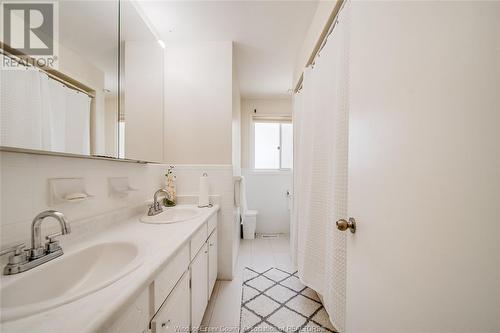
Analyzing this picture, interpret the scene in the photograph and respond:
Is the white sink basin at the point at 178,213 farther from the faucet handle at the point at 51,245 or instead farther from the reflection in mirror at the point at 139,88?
the faucet handle at the point at 51,245

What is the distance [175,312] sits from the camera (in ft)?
2.93

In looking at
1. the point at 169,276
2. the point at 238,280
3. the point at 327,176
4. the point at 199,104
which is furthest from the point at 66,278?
the point at 199,104

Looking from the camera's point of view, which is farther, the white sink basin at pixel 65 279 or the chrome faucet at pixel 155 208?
the chrome faucet at pixel 155 208

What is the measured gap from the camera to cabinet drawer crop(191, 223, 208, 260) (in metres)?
1.16

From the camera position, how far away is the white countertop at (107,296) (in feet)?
1.40

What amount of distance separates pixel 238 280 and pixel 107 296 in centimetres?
175

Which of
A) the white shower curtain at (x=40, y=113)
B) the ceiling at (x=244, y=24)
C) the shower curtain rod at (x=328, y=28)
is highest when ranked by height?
the ceiling at (x=244, y=24)

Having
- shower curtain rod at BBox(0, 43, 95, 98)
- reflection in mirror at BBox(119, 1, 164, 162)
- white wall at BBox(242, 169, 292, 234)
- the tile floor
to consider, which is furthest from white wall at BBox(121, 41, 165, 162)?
white wall at BBox(242, 169, 292, 234)

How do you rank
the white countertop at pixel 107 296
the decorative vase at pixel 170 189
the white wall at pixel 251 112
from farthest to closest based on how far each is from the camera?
the white wall at pixel 251 112 < the decorative vase at pixel 170 189 < the white countertop at pixel 107 296

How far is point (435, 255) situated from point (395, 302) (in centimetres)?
20

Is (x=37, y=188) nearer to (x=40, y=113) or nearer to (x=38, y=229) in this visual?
(x=38, y=229)

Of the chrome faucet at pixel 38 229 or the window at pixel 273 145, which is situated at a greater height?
the window at pixel 273 145

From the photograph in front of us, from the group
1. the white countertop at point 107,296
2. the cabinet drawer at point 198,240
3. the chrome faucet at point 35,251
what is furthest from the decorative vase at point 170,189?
the chrome faucet at point 35,251

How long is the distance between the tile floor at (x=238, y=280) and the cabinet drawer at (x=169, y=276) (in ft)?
2.54
